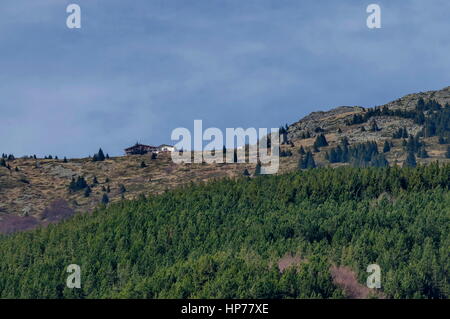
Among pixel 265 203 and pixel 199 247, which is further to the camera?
pixel 265 203

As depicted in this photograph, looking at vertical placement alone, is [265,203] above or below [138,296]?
above

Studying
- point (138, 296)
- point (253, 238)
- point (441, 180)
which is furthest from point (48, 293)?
point (441, 180)

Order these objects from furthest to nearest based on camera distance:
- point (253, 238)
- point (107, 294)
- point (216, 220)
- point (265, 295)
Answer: point (216, 220), point (253, 238), point (107, 294), point (265, 295)

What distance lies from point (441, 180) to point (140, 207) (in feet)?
167

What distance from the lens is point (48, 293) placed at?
149125 millimetres

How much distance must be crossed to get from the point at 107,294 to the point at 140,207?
4177cm

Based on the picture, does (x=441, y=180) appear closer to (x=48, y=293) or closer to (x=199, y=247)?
(x=199, y=247)

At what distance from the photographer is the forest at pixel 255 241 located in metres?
133

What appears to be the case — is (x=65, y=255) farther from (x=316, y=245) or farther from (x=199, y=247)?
(x=316, y=245)

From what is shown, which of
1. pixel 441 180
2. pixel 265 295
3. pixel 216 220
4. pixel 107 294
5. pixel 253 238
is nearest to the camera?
pixel 265 295

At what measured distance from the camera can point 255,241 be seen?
15550 cm

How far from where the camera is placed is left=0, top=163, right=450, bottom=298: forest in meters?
133

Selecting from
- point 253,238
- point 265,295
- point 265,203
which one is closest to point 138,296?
point 265,295

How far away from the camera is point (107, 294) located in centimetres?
14288
